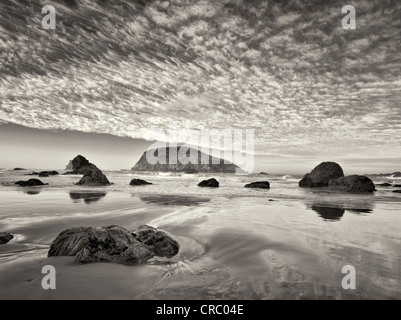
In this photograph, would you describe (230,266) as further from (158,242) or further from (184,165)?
(184,165)

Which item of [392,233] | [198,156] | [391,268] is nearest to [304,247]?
[391,268]

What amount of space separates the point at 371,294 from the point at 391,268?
1341 mm

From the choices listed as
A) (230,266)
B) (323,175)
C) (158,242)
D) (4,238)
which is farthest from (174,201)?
(323,175)

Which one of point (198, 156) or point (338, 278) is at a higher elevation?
point (198, 156)

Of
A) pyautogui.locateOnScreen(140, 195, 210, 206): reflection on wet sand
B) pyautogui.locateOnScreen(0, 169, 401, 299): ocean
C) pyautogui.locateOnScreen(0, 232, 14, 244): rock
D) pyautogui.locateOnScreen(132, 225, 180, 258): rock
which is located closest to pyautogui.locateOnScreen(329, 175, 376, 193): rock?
pyautogui.locateOnScreen(140, 195, 210, 206): reflection on wet sand

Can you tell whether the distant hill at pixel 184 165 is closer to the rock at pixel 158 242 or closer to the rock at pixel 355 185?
the rock at pixel 355 185

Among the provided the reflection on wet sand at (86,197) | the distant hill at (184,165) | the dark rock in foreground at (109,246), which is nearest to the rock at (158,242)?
the dark rock in foreground at (109,246)

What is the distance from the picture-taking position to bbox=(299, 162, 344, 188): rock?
92.3 feet

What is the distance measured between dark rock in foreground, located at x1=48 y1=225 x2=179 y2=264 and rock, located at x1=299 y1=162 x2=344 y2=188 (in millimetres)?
27706

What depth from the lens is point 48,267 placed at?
3.77 metres

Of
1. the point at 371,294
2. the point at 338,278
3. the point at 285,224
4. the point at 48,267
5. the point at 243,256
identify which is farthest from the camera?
the point at 285,224

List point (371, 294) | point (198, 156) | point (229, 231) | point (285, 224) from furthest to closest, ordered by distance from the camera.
→ 1. point (198, 156)
2. point (285, 224)
3. point (229, 231)
4. point (371, 294)

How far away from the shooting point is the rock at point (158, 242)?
15.3 ft
